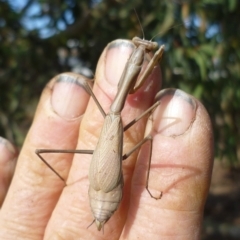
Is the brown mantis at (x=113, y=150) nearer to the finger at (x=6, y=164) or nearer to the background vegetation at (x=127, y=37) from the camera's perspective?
the finger at (x=6, y=164)

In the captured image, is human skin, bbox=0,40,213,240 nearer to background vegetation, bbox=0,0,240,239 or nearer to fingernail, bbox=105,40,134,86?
fingernail, bbox=105,40,134,86

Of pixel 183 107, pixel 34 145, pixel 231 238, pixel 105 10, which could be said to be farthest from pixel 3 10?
pixel 231 238

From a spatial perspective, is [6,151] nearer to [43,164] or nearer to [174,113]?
[43,164]

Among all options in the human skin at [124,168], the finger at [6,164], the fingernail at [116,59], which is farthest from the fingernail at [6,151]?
the fingernail at [116,59]

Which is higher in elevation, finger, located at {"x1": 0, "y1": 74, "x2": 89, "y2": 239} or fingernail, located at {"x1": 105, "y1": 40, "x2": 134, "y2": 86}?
fingernail, located at {"x1": 105, "y1": 40, "x2": 134, "y2": 86}

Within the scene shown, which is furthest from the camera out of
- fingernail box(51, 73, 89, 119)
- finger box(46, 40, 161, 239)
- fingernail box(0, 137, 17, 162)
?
fingernail box(0, 137, 17, 162)

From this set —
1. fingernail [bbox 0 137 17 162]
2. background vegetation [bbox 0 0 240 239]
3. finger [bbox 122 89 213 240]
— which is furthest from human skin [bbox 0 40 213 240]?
background vegetation [bbox 0 0 240 239]

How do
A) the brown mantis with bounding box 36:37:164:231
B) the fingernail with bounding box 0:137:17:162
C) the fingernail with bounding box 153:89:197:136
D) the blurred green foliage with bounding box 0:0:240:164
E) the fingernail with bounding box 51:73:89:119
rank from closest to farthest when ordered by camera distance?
the brown mantis with bounding box 36:37:164:231 → the fingernail with bounding box 153:89:197:136 → the fingernail with bounding box 51:73:89:119 → the fingernail with bounding box 0:137:17:162 → the blurred green foliage with bounding box 0:0:240:164
